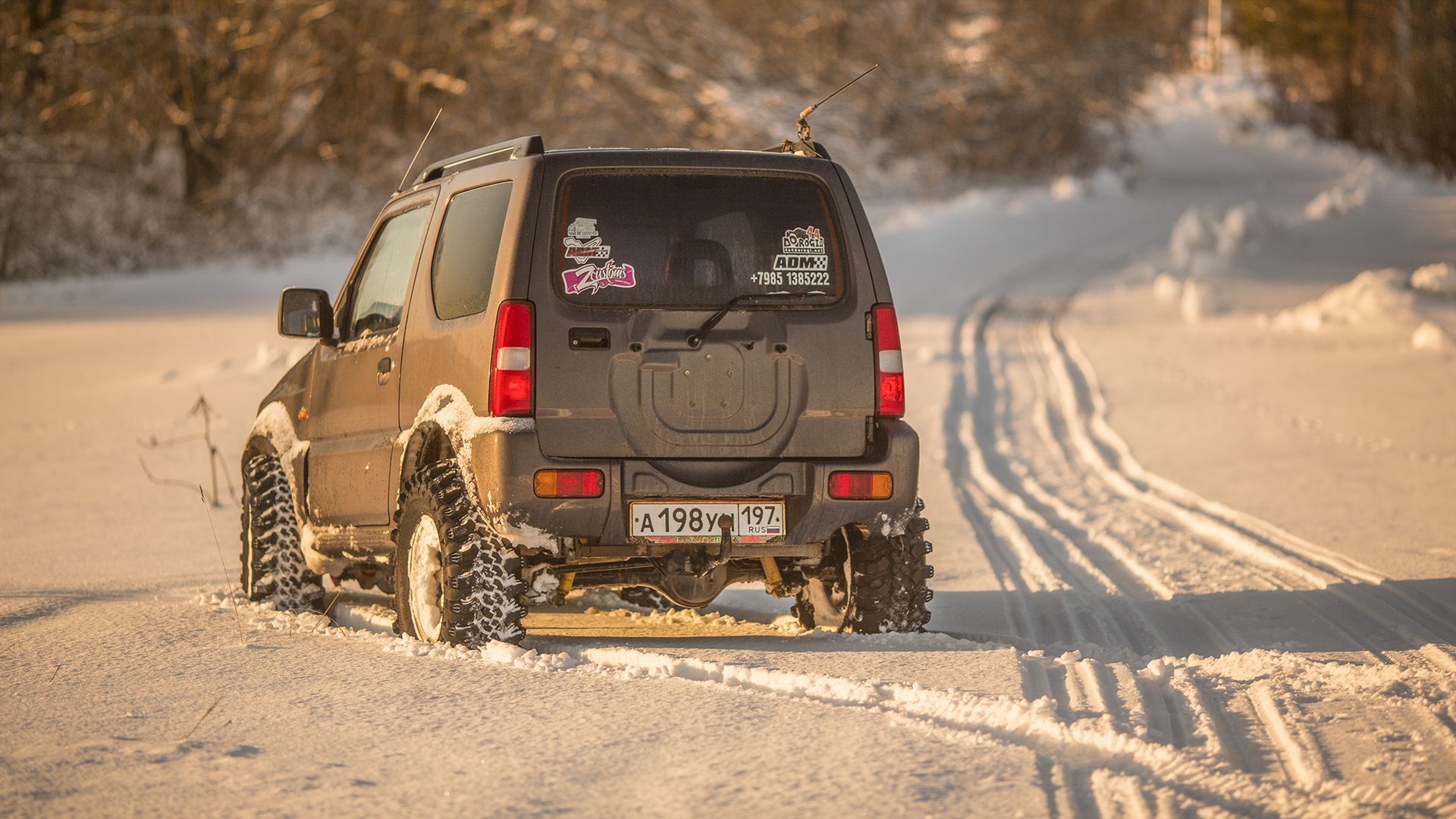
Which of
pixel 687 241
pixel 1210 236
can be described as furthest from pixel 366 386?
pixel 1210 236

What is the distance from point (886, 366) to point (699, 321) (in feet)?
2.40

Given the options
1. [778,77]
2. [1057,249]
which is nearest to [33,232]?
[778,77]

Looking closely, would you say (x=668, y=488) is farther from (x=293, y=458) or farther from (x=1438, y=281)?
(x=1438, y=281)

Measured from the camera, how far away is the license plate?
5.39 m

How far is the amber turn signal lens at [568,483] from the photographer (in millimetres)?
5270

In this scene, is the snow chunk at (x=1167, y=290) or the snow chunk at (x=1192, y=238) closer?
the snow chunk at (x=1167, y=290)

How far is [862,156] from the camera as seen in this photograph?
1180 inches

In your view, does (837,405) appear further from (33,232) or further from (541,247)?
(33,232)

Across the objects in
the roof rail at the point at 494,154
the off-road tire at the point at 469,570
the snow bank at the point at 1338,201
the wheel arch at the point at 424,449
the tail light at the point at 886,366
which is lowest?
the off-road tire at the point at 469,570

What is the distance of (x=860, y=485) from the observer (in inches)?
219

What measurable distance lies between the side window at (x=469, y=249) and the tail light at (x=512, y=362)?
0.63 ft

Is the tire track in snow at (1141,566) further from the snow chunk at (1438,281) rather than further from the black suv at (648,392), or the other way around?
the snow chunk at (1438,281)

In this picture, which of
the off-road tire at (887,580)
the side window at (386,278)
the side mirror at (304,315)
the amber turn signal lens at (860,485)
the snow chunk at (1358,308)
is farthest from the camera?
the snow chunk at (1358,308)

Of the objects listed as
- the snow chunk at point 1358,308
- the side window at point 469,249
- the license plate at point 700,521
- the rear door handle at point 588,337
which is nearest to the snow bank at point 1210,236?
the snow chunk at point 1358,308
